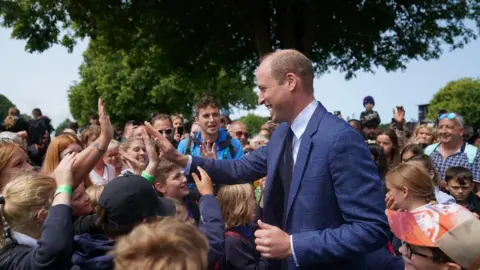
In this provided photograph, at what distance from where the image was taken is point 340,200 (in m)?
2.45

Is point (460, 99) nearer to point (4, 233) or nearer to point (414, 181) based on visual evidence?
point (414, 181)

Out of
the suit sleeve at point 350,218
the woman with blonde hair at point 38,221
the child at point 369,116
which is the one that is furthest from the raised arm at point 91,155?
the child at point 369,116

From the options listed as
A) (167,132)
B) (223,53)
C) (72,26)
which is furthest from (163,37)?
(167,132)

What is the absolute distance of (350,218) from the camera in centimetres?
242

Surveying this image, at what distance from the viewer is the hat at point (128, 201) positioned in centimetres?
243

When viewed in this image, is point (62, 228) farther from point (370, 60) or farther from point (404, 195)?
point (370, 60)

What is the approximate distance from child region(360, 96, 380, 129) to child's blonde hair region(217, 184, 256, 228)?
633 cm

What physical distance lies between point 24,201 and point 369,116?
8.10 meters

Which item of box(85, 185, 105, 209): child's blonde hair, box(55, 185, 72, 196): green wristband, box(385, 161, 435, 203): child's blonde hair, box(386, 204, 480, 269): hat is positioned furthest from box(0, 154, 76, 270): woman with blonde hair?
box(385, 161, 435, 203): child's blonde hair

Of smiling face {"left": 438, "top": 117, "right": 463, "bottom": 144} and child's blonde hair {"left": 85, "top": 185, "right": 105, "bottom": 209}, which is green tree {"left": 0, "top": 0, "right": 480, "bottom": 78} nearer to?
smiling face {"left": 438, "top": 117, "right": 463, "bottom": 144}

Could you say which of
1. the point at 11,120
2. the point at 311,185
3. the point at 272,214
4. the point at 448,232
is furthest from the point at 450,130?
the point at 11,120

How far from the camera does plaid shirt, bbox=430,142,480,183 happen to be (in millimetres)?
5840

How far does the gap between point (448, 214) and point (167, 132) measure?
5.19 meters

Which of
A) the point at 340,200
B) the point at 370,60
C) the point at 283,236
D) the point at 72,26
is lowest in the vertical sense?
the point at 283,236
